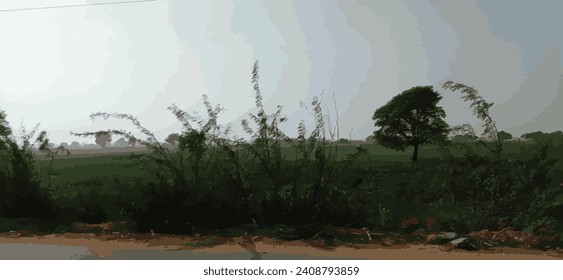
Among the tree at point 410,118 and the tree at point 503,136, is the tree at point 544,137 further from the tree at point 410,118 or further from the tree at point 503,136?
the tree at point 410,118

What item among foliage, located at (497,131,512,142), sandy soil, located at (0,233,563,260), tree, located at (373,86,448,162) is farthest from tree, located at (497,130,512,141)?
tree, located at (373,86,448,162)

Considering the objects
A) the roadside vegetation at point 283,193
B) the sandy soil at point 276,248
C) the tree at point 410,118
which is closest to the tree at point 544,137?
the roadside vegetation at point 283,193

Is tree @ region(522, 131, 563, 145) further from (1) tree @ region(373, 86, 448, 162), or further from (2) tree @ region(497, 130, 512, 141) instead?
(1) tree @ region(373, 86, 448, 162)

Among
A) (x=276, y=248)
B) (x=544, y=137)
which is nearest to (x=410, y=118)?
(x=544, y=137)

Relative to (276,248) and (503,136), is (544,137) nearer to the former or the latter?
(503,136)

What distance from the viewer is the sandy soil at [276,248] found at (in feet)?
18.6

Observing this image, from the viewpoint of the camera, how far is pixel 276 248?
602 centimetres

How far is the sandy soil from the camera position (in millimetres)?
5684

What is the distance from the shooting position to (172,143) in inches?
343

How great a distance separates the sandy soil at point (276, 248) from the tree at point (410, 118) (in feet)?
95.9

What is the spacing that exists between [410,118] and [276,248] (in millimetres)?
31029

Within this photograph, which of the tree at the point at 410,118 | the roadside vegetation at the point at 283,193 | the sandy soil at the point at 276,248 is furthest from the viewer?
the tree at the point at 410,118
